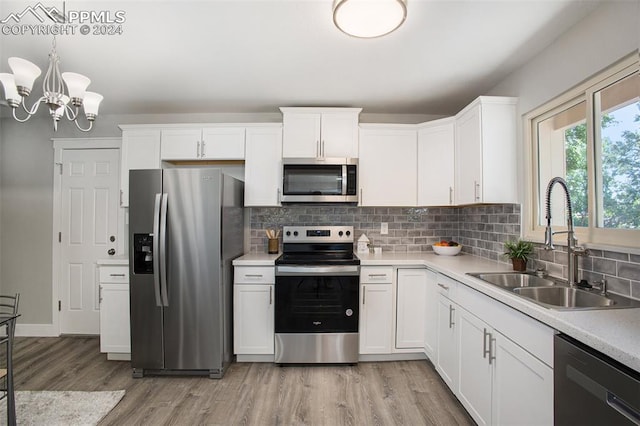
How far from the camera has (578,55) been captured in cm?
166

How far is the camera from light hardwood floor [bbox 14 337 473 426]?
1.85 metres

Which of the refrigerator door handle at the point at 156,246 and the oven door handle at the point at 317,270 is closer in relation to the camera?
the refrigerator door handle at the point at 156,246

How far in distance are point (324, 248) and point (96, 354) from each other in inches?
99.7

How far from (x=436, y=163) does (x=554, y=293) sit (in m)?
1.49

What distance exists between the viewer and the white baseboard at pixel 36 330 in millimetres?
3129

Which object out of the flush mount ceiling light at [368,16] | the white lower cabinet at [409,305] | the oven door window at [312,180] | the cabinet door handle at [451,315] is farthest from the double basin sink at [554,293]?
the flush mount ceiling light at [368,16]

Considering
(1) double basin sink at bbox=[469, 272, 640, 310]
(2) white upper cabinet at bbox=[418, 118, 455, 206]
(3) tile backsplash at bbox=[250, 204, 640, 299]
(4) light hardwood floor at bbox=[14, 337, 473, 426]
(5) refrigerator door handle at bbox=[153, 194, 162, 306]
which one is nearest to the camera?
(1) double basin sink at bbox=[469, 272, 640, 310]

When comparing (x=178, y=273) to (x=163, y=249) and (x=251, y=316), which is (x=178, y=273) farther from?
(x=251, y=316)

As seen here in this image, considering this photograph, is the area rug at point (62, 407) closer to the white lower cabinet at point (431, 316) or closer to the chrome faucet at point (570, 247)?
the white lower cabinet at point (431, 316)

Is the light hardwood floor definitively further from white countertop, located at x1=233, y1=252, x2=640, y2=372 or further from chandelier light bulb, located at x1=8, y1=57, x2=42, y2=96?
chandelier light bulb, located at x1=8, y1=57, x2=42, y2=96

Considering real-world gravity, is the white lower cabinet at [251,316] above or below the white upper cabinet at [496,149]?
below

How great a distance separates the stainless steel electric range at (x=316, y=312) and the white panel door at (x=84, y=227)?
220 cm

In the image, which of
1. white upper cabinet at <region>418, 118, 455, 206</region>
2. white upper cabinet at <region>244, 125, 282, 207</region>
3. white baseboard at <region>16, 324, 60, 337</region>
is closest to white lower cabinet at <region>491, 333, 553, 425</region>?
white upper cabinet at <region>418, 118, 455, 206</region>

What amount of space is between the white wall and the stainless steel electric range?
1681 mm
